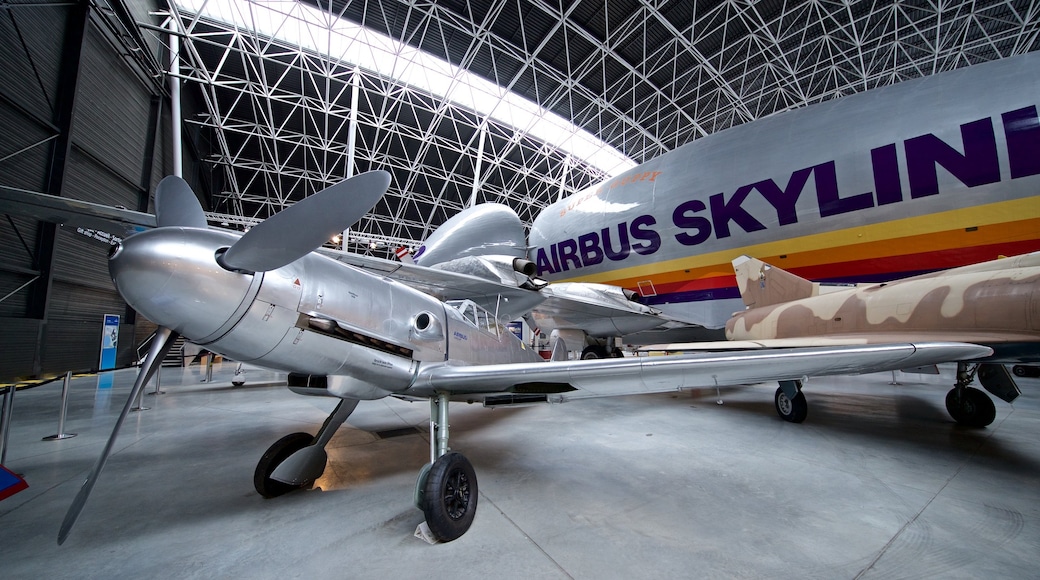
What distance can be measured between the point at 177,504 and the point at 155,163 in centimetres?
1570

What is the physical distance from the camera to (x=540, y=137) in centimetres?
2061

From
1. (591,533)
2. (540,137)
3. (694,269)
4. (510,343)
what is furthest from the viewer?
(540,137)

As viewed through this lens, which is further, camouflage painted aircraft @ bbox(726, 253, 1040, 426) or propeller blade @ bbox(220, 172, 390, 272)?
camouflage painted aircraft @ bbox(726, 253, 1040, 426)

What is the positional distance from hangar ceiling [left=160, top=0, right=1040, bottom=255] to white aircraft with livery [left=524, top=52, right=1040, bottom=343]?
10.6 meters

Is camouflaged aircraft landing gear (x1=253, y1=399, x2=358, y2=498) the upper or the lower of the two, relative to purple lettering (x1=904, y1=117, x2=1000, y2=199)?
lower

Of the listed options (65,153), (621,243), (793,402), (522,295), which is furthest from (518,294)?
(65,153)

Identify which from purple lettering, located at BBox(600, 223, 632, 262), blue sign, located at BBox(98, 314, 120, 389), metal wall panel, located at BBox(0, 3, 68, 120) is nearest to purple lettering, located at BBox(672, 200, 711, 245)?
purple lettering, located at BBox(600, 223, 632, 262)

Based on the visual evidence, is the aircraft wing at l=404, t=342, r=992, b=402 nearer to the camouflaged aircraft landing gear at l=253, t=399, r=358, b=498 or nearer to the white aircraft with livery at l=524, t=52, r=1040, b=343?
the camouflaged aircraft landing gear at l=253, t=399, r=358, b=498

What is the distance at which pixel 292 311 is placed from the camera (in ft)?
7.36

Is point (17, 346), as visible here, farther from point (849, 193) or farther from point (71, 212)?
point (849, 193)

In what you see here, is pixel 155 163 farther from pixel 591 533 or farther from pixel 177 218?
pixel 591 533

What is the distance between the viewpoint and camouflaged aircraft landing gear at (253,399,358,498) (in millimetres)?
2711

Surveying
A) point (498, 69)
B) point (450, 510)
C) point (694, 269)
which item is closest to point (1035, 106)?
point (694, 269)

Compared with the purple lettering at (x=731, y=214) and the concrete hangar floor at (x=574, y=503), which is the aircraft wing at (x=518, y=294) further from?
the concrete hangar floor at (x=574, y=503)
